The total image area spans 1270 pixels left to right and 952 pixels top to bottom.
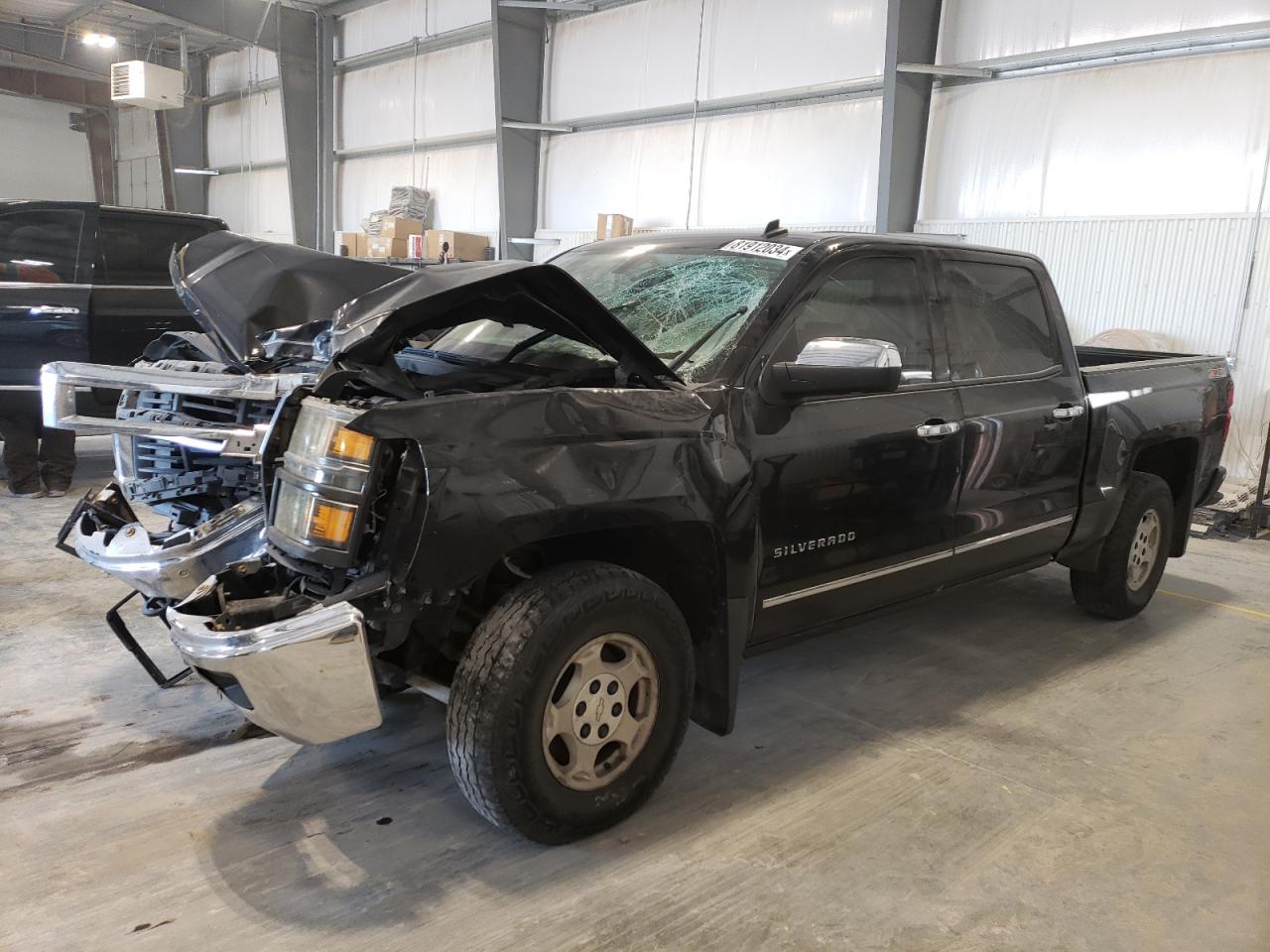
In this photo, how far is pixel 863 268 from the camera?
3145mm

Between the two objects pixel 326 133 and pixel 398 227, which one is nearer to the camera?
pixel 398 227

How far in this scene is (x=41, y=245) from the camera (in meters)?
6.14

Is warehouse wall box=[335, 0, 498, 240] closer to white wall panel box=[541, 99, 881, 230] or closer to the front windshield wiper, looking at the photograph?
white wall panel box=[541, 99, 881, 230]

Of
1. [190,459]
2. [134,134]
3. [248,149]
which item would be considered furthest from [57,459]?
[134,134]

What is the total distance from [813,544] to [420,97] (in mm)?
14474

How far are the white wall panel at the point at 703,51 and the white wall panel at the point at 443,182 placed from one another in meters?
1.59

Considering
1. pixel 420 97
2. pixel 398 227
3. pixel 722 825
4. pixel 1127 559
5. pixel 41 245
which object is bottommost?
pixel 722 825

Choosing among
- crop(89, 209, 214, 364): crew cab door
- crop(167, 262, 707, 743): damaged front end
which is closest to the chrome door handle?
crop(167, 262, 707, 743): damaged front end

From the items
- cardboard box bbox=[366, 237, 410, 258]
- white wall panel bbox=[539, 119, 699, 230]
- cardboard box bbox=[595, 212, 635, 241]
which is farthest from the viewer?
cardboard box bbox=[366, 237, 410, 258]

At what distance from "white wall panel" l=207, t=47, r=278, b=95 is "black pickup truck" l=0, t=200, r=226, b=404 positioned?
13.2m

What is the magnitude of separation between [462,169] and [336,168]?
414cm

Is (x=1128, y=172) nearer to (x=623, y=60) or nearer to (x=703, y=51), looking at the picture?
(x=703, y=51)

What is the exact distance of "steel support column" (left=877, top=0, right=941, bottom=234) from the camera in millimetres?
8852

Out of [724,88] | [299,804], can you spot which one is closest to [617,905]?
[299,804]
